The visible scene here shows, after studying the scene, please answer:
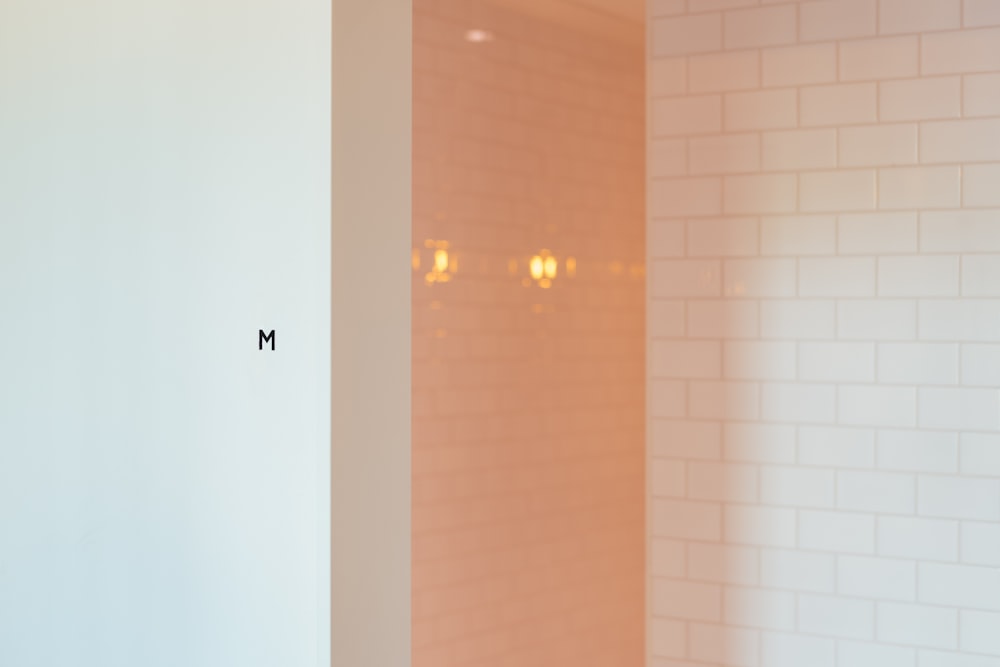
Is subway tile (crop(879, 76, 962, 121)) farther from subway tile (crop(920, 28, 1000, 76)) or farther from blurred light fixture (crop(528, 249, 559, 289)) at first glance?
blurred light fixture (crop(528, 249, 559, 289))

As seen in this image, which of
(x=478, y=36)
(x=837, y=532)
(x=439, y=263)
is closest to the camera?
(x=837, y=532)

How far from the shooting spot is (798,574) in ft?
8.39

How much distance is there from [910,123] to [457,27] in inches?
52.2

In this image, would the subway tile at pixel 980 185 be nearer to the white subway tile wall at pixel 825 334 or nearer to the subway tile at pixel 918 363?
the white subway tile wall at pixel 825 334

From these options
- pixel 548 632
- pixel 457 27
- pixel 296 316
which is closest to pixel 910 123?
pixel 457 27

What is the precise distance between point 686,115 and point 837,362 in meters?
0.68

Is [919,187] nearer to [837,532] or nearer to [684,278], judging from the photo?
[684,278]

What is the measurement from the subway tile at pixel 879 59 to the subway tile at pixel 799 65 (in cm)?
3

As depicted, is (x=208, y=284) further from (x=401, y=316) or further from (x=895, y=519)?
(x=895, y=519)

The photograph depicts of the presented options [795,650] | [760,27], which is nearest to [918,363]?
[795,650]

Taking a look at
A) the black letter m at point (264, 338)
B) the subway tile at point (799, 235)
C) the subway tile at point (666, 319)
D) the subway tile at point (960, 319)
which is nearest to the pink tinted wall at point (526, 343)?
the subway tile at point (666, 319)

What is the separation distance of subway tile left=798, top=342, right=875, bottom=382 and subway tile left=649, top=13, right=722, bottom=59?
0.74 metres

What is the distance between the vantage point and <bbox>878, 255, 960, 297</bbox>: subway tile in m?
2.43

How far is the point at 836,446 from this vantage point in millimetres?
2525
